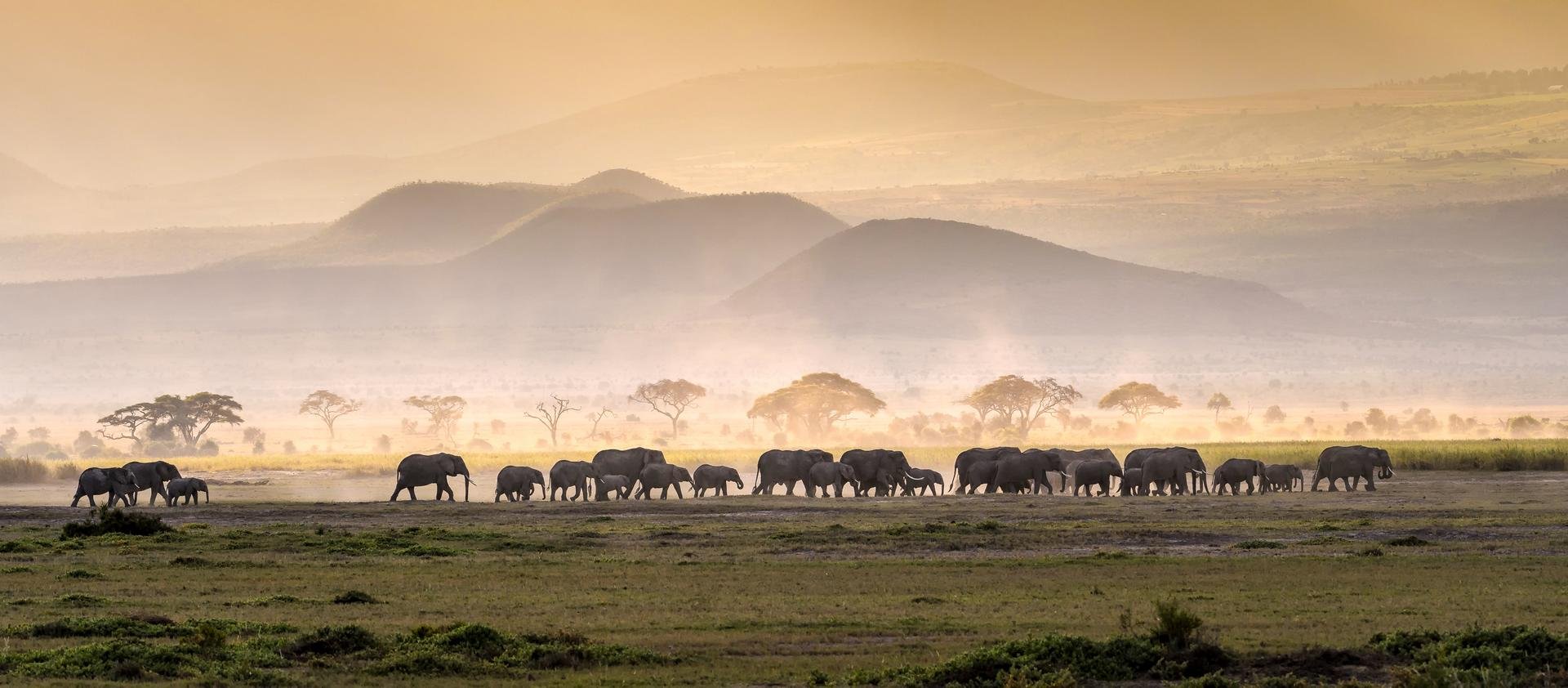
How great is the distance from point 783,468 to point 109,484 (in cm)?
2030

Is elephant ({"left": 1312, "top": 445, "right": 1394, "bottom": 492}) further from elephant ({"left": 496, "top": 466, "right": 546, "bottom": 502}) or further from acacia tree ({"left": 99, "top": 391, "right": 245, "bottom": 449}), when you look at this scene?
acacia tree ({"left": 99, "top": 391, "right": 245, "bottom": 449})

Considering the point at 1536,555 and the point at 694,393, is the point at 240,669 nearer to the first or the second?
the point at 1536,555

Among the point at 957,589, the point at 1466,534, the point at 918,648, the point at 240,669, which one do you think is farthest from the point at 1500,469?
the point at 240,669

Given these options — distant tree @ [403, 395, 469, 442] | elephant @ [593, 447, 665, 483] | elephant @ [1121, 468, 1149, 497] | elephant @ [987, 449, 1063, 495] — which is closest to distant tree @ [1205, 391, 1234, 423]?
distant tree @ [403, 395, 469, 442]

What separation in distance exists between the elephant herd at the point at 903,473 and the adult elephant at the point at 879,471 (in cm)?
3

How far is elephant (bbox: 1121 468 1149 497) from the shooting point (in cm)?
5656

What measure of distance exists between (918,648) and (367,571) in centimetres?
1259

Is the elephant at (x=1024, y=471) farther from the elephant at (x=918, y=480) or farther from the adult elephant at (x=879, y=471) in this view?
the adult elephant at (x=879, y=471)

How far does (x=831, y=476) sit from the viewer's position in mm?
59844

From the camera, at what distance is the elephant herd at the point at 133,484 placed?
51719 mm

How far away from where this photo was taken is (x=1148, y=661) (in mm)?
20078

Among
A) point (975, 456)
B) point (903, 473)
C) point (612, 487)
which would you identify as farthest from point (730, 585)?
point (975, 456)

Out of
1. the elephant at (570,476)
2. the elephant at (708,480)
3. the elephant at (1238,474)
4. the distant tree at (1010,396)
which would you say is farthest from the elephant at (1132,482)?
the distant tree at (1010,396)

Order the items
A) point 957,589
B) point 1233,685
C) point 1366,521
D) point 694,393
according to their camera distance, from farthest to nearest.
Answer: point 694,393 < point 1366,521 < point 957,589 < point 1233,685
